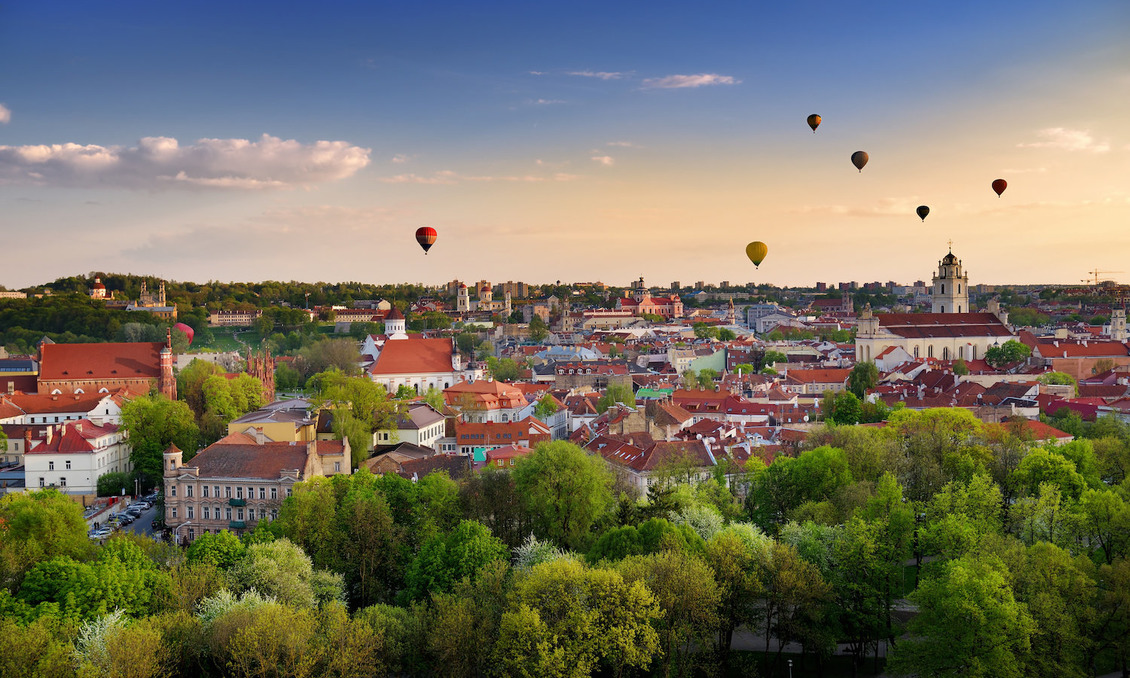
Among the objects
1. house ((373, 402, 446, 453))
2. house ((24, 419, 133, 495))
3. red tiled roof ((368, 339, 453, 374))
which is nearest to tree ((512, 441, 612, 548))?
A: house ((373, 402, 446, 453))

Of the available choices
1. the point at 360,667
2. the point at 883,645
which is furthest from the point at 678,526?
the point at 360,667

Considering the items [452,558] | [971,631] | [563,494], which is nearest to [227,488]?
[452,558]

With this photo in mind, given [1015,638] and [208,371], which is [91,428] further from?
[1015,638]

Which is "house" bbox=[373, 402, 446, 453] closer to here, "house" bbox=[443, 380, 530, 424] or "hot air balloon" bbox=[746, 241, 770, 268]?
"house" bbox=[443, 380, 530, 424]

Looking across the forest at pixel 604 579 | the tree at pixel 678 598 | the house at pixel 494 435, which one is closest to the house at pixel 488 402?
the house at pixel 494 435

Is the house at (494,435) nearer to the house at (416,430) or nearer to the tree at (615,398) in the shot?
the house at (416,430)

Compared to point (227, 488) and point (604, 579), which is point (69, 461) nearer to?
point (227, 488)
